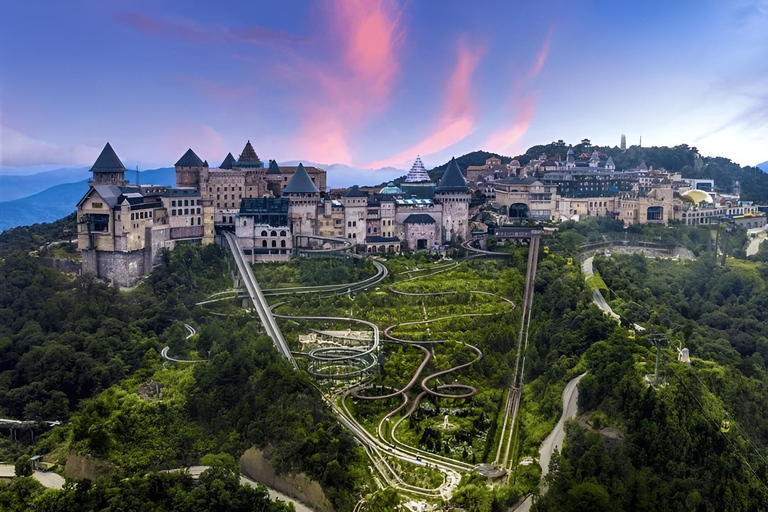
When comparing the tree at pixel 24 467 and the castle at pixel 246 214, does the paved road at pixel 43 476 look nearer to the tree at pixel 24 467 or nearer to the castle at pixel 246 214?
the tree at pixel 24 467

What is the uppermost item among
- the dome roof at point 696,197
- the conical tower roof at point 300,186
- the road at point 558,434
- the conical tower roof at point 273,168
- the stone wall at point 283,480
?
the conical tower roof at point 273,168

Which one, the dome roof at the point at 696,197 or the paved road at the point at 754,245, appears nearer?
the paved road at the point at 754,245

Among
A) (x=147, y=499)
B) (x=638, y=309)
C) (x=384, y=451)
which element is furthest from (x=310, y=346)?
(x=638, y=309)

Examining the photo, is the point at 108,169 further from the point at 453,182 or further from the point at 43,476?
the point at 43,476

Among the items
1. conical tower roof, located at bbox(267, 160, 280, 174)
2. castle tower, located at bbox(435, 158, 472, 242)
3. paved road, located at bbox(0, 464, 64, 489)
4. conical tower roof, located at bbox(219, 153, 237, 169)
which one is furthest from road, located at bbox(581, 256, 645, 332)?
conical tower roof, located at bbox(219, 153, 237, 169)

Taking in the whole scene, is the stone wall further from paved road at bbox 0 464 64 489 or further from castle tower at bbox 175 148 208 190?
castle tower at bbox 175 148 208 190

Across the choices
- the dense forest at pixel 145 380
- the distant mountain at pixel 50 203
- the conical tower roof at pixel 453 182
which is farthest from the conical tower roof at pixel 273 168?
the distant mountain at pixel 50 203

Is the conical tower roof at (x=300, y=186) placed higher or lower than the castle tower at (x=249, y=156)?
lower
